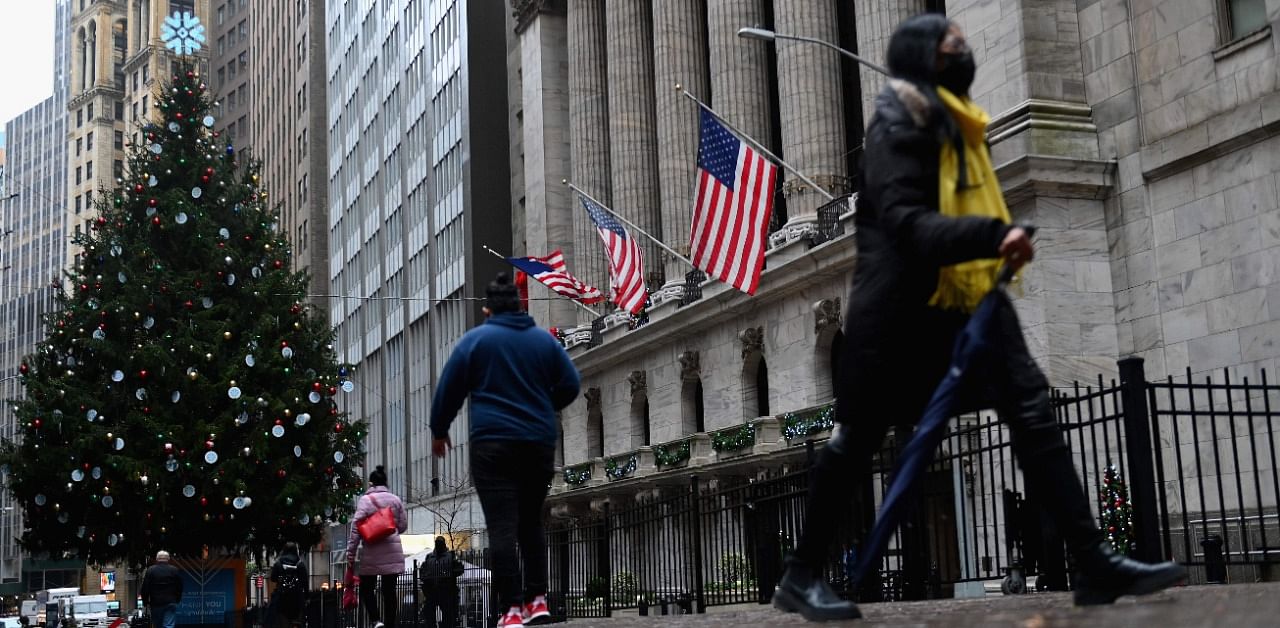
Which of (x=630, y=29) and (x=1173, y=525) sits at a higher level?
(x=630, y=29)

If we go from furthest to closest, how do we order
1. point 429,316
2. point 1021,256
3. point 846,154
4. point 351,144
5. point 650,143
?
point 351,144
point 429,316
point 650,143
point 846,154
point 1021,256

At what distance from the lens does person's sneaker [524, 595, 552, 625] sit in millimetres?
A: 8930

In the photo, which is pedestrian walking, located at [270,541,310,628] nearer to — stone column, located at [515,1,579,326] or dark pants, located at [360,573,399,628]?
dark pants, located at [360,573,399,628]

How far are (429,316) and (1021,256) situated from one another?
65.4 meters

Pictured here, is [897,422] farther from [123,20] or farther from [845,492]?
[123,20]

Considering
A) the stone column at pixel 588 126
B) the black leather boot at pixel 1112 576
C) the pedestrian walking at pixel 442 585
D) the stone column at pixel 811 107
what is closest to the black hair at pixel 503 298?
the black leather boot at pixel 1112 576

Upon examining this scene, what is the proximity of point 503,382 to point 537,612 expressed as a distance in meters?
1.38

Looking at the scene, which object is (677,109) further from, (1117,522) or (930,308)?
(930,308)

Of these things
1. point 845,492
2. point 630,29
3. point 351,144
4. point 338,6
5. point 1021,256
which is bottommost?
point 845,492

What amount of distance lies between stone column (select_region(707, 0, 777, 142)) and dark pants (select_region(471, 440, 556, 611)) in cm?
3136

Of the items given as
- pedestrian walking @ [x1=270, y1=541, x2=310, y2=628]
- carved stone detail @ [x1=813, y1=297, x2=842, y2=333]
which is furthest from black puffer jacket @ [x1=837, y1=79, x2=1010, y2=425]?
carved stone detail @ [x1=813, y1=297, x2=842, y2=333]

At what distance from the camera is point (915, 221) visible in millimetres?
5766

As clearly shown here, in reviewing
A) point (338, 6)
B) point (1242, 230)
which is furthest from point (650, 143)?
point (338, 6)

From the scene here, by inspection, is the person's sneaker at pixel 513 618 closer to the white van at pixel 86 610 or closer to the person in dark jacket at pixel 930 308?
the person in dark jacket at pixel 930 308
